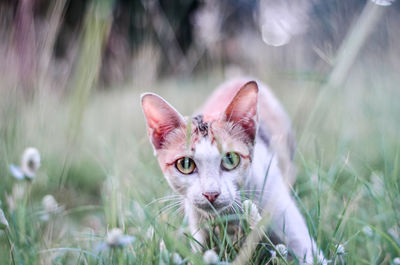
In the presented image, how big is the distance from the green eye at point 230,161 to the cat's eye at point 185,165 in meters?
0.11

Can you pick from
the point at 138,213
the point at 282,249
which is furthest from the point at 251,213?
the point at 138,213

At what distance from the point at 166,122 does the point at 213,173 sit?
305mm

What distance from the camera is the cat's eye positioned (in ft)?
4.31

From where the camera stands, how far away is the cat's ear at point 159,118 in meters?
1.35

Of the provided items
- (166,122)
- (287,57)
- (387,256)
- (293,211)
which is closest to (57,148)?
(166,122)

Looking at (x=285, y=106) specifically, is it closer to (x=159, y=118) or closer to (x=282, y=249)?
(x=159, y=118)

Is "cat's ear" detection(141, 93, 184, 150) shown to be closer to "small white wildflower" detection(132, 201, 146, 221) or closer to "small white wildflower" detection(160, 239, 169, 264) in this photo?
"small white wildflower" detection(132, 201, 146, 221)

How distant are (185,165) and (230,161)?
162 mm

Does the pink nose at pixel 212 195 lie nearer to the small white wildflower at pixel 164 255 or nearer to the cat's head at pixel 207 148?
→ the cat's head at pixel 207 148

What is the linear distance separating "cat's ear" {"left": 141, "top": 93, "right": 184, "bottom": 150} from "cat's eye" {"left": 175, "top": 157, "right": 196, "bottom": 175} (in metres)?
0.15

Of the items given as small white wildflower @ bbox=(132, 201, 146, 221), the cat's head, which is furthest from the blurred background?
the cat's head

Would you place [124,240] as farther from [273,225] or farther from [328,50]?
[328,50]

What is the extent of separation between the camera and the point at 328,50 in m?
1.24

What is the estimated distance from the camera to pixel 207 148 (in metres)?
1.29
